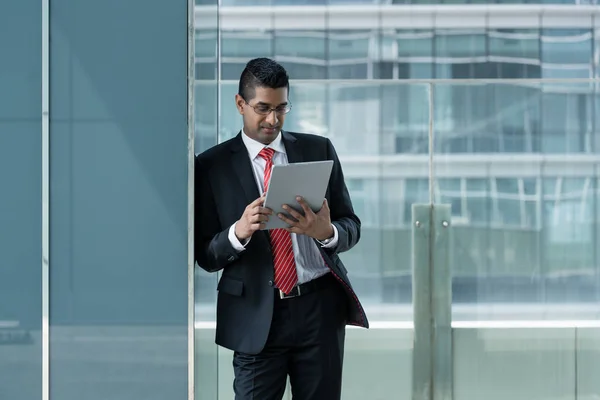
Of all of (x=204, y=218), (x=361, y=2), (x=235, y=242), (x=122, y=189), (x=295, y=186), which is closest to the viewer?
(x=295, y=186)

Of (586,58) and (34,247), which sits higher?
(586,58)

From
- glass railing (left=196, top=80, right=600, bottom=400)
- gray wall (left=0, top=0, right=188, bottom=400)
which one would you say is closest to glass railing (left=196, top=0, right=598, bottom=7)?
glass railing (left=196, top=80, right=600, bottom=400)

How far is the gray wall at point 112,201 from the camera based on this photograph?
126 inches

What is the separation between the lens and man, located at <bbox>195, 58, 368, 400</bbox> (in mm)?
2844

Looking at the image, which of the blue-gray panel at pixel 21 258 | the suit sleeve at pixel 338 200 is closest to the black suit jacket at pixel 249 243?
the suit sleeve at pixel 338 200

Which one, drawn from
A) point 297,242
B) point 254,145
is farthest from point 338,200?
point 254,145

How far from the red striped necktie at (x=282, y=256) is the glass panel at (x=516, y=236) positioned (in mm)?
2256

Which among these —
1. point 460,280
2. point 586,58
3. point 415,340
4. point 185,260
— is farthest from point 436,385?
point 185,260

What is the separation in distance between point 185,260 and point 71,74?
0.76m

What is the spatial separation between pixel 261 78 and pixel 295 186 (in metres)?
0.39

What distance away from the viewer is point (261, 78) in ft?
9.35

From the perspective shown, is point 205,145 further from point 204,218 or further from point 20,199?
point 20,199

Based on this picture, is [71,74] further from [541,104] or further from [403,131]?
[541,104]

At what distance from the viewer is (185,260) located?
321 cm
